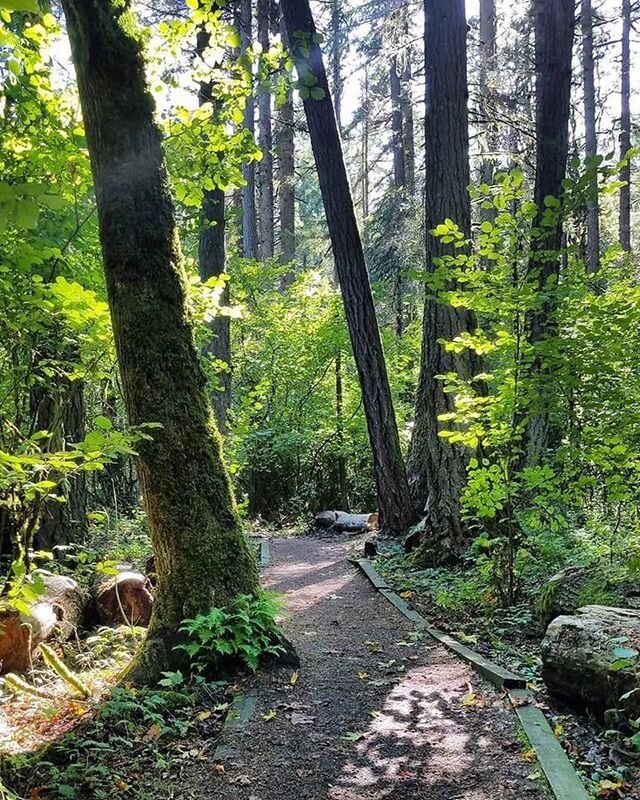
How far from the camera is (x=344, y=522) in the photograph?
12.2m

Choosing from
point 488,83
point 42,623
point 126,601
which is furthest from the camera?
point 488,83

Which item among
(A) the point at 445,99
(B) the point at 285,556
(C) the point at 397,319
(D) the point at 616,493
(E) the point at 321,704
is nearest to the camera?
(E) the point at 321,704

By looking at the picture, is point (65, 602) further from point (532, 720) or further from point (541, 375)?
point (541, 375)

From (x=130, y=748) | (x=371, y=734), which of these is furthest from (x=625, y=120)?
(x=130, y=748)

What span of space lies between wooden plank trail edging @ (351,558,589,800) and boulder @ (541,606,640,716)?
0.70 feet

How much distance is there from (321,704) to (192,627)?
36.4 inches

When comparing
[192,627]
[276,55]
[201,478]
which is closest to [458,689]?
[192,627]

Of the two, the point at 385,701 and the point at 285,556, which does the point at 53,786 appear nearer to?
the point at 385,701

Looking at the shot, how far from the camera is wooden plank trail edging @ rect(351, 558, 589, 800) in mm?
2662

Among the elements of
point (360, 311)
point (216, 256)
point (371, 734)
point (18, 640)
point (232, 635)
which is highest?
point (216, 256)

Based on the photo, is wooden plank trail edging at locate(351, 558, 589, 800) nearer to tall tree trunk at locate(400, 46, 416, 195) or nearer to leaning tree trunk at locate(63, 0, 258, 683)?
leaning tree trunk at locate(63, 0, 258, 683)

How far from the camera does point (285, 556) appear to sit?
390 inches

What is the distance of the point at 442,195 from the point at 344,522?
6806 millimetres

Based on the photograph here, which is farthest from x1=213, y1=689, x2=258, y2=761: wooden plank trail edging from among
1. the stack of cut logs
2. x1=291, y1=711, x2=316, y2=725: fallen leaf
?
the stack of cut logs
